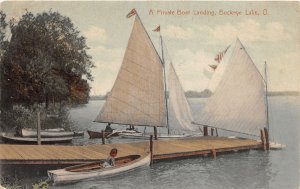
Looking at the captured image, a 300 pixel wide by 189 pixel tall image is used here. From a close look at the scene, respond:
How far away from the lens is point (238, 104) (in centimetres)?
830

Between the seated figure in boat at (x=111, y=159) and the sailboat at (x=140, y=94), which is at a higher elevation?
the sailboat at (x=140, y=94)

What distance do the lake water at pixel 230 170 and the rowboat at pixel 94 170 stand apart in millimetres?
100

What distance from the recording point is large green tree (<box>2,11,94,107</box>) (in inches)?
290

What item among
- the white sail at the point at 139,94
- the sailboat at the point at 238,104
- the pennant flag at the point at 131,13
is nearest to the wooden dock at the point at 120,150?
the sailboat at the point at 238,104

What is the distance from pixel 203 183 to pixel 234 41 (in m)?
2.27

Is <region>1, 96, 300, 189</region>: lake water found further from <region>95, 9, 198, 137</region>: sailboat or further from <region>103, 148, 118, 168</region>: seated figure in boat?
<region>95, 9, 198, 137</region>: sailboat

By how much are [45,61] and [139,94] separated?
1.64 metres

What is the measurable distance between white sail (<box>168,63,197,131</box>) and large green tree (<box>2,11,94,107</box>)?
1.35m

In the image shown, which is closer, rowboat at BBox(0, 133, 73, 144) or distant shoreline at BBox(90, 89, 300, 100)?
rowboat at BBox(0, 133, 73, 144)

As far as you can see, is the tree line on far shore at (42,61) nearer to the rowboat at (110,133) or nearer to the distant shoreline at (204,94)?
the distant shoreline at (204,94)

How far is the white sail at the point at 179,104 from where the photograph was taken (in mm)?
7786

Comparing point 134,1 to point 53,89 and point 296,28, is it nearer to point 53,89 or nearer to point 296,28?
point 53,89

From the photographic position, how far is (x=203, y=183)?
→ 744cm

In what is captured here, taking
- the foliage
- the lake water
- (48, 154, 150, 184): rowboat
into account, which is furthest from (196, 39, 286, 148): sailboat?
the foliage
